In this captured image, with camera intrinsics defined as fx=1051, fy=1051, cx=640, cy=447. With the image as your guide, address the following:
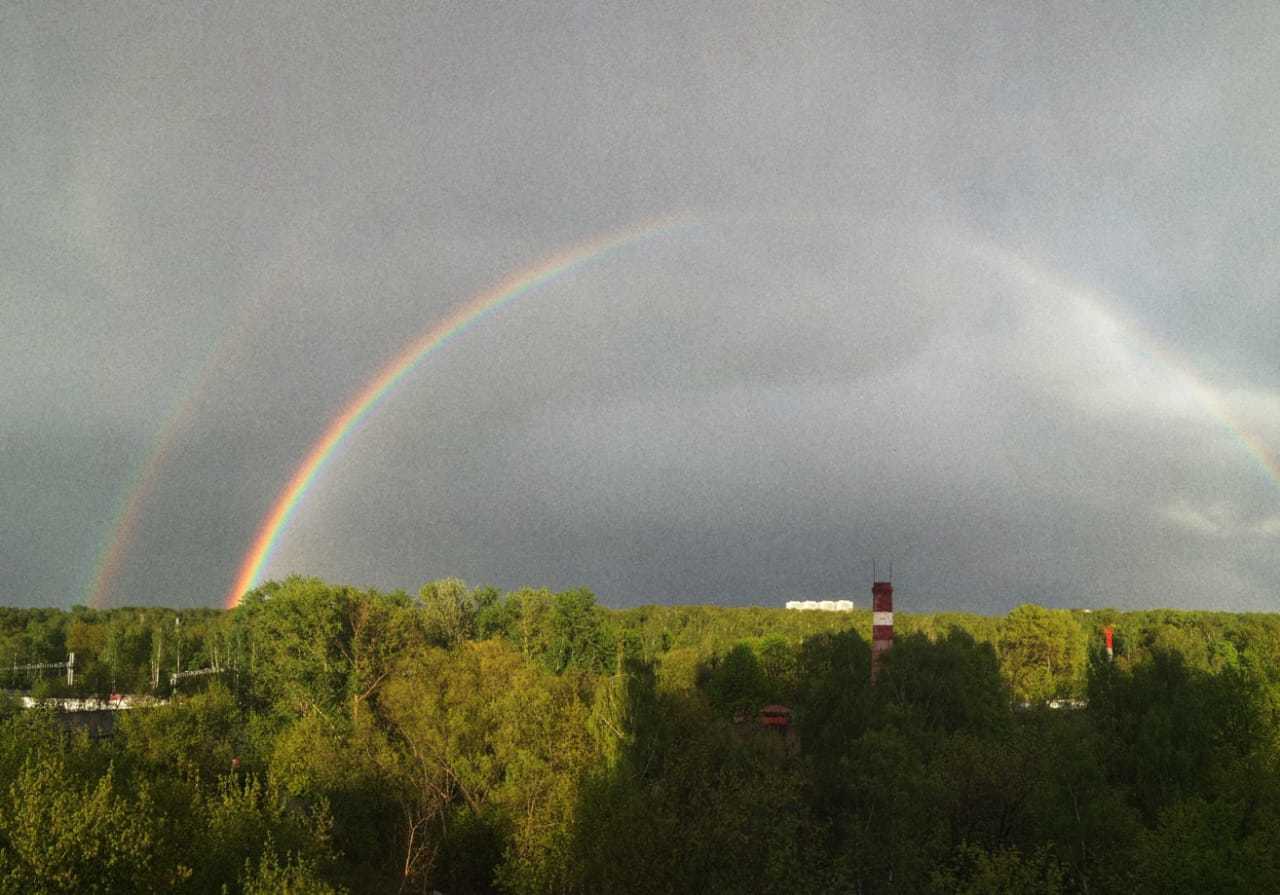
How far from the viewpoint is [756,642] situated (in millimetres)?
114188

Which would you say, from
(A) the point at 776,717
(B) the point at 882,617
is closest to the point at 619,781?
(B) the point at 882,617

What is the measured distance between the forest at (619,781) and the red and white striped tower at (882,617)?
1.87 metres

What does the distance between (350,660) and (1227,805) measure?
58287 millimetres

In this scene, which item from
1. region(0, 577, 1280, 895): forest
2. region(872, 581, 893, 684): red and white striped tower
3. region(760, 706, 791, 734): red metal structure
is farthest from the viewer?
region(760, 706, 791, 734): red metal structure

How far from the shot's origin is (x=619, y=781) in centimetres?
4231

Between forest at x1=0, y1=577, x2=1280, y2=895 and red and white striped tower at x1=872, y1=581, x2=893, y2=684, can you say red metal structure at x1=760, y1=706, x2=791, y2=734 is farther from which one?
red and white striped tower at x1=872, y1=581, x2=893, y2=684

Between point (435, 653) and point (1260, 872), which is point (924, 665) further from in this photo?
point (1260, 872)

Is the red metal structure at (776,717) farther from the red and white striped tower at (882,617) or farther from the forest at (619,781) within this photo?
the red and white striped tower at (882,617)

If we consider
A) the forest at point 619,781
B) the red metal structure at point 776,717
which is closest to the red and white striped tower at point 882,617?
the forest at point 619,781

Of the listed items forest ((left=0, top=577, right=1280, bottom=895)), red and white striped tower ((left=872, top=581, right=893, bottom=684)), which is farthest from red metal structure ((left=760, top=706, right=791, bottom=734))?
red and white striped tower ((left=872, top=581, right=893, bottom=684))

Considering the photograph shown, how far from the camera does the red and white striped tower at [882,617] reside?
272 ft

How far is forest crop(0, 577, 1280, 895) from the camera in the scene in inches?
1377

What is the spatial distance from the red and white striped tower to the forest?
1872 mm

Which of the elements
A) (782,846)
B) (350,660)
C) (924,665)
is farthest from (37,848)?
(924,665)
